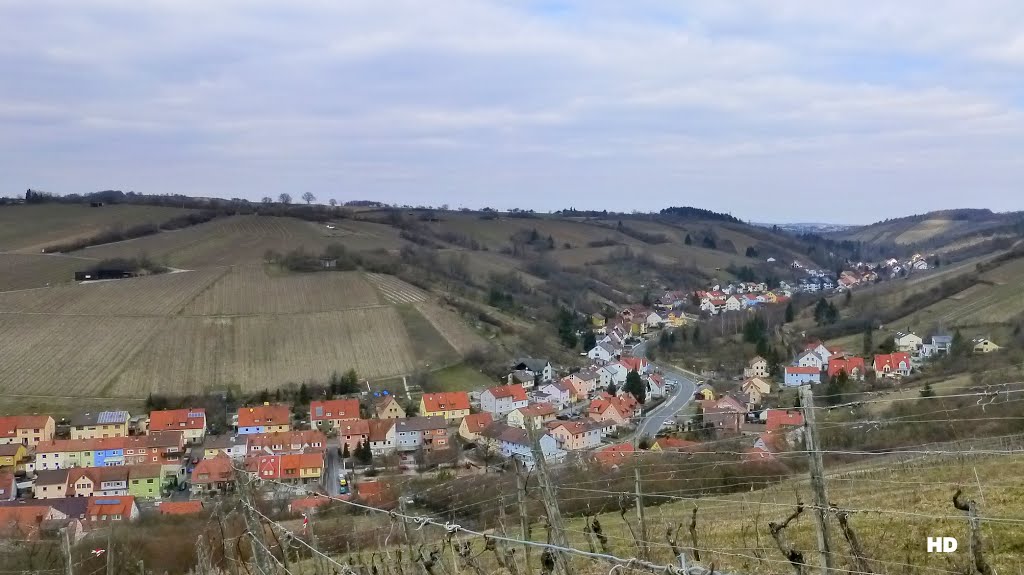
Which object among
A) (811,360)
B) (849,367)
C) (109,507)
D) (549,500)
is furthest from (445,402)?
(549,500)

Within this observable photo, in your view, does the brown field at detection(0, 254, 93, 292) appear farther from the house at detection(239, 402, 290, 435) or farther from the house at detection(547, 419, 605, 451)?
the house at detection(547, 419, 605, 451)

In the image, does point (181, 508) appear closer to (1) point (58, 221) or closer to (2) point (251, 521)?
(2) point (251, 521)

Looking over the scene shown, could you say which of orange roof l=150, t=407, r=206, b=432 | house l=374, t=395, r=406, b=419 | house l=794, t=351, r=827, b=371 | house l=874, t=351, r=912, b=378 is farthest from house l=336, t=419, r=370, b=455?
house l=874, t=351, r=912, b=378

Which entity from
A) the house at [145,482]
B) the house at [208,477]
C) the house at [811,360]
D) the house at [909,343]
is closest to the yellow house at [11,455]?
the house at [145,482]

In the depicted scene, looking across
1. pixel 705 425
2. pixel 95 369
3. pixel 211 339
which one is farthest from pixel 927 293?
pixel 95 369

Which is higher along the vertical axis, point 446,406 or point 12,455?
point 446,406

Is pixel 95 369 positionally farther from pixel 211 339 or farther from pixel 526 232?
pixel 526 232
